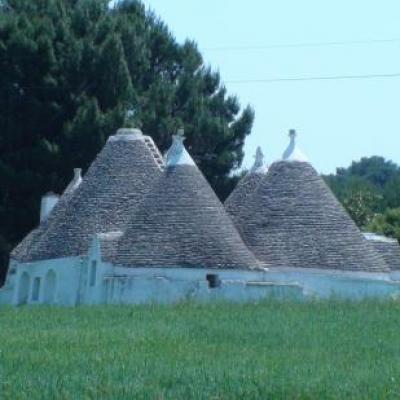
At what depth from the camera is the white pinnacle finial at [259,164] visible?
44688mm

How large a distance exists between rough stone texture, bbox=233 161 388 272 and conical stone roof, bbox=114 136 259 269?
1.03m

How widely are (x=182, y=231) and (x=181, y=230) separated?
0.05 metres

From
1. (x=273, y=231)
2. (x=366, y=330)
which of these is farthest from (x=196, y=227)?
(x=366, y=330)

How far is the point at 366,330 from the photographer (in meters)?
25.8

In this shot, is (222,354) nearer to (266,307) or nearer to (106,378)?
(106,378)

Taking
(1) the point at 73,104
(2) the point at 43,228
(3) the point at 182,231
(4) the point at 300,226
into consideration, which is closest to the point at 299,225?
(4) the point at 300,226

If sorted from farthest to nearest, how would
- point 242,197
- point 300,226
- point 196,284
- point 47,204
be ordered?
point 47,204
point 242,197
point 300,226
point 196,284

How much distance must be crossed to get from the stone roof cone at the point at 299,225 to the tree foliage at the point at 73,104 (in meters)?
12.0

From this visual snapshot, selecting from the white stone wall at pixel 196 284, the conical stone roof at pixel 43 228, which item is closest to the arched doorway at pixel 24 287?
the conical stone roof at pixel 43 228

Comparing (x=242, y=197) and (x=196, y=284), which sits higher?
(x=242, y=197)

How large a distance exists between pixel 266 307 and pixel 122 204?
983 cm

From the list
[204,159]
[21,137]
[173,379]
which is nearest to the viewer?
[173,379]

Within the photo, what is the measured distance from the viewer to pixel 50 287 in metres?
41.2

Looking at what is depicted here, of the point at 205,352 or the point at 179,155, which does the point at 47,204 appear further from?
the point at 205,352
